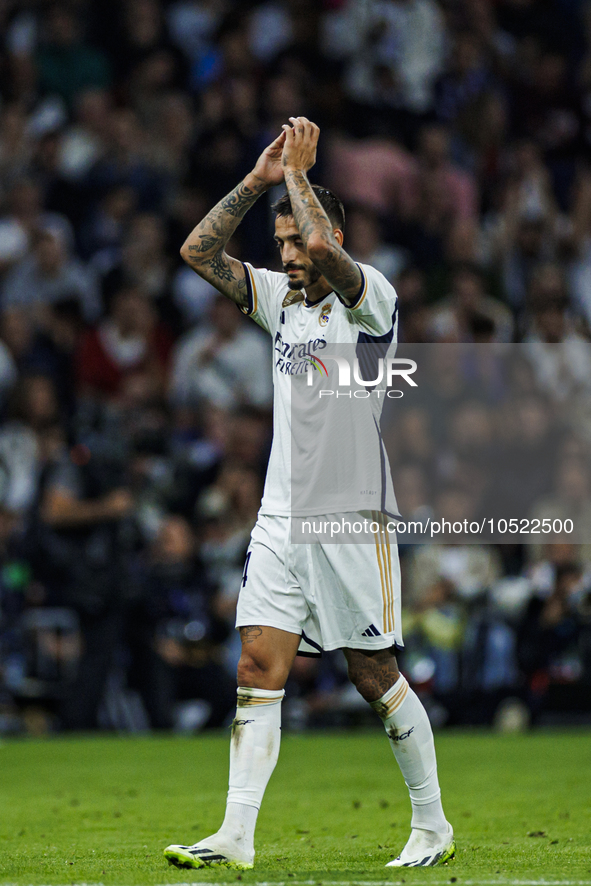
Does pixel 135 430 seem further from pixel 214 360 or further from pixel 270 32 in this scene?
pixel 270 32

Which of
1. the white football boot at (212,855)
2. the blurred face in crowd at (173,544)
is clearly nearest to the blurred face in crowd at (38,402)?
the blurred face in crowd at (173,544)

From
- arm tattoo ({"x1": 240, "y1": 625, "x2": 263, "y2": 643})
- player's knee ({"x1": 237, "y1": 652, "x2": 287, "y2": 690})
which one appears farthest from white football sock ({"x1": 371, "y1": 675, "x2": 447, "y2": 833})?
arm tattoo ({"x1": 240, "y1": 625, "x2": 263, "y2": 643})

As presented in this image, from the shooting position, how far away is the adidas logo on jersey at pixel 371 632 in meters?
5.21

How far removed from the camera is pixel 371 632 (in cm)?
521

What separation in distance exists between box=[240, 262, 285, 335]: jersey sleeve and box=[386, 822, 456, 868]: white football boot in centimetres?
215

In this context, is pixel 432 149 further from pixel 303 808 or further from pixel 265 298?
pixel 265 298

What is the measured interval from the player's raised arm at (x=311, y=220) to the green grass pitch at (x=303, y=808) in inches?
86.0

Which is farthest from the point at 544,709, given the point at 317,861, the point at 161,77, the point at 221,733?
the point at 161,77

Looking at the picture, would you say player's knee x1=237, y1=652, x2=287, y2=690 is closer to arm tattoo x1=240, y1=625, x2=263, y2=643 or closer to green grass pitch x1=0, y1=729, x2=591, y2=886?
arm tattoo x1=240, y1=625, x2=263, y2=643

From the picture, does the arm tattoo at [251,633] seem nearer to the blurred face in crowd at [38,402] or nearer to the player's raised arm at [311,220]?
the player's raised arm at [311,220]

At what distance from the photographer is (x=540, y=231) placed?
14602 millimetres

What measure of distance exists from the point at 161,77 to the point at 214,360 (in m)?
4.11

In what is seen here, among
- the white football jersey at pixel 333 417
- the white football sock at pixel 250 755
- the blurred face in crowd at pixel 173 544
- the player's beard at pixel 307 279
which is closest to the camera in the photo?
the white football sock at pixel 250 755

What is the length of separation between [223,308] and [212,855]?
909cm
